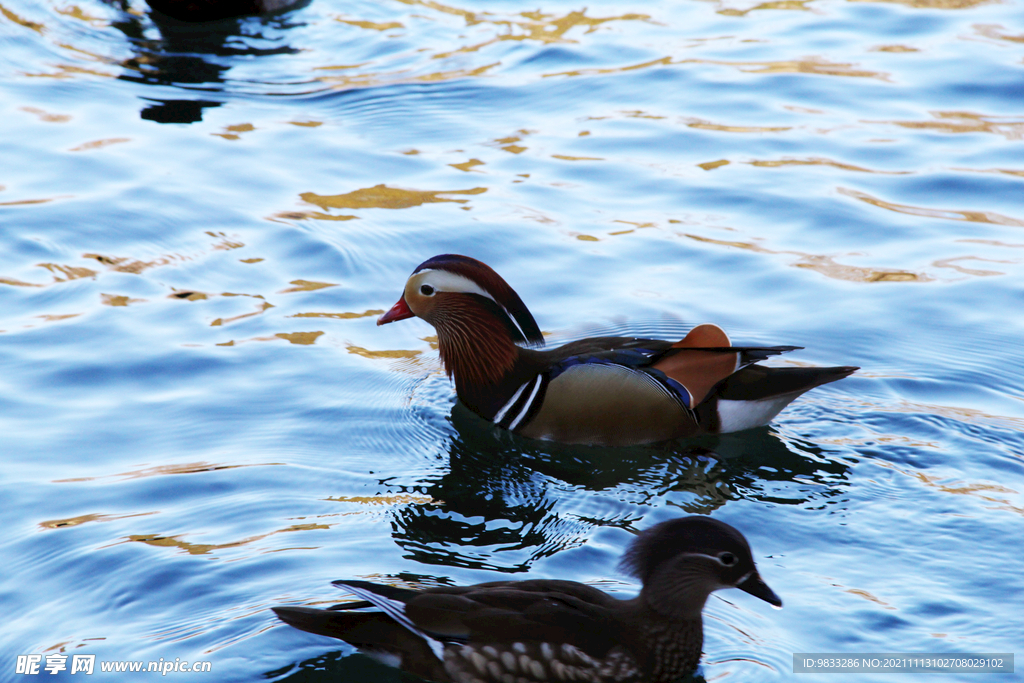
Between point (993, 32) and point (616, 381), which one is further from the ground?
point (993, 32)

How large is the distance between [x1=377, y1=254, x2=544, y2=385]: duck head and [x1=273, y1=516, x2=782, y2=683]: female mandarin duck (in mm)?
1820

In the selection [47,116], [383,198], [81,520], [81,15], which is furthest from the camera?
[81,15]

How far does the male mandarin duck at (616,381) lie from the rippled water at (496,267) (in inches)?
5.1

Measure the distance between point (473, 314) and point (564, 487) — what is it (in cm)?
106

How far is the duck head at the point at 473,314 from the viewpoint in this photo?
5441 millimetres

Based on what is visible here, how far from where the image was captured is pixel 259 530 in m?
4.51

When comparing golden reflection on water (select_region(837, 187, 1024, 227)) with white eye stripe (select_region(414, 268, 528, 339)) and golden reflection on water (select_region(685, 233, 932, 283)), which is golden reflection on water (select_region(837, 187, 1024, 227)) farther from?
white eye stripe (select_region(414, 268, 528, 339))

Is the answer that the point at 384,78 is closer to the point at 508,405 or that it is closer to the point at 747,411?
the point at 508,405

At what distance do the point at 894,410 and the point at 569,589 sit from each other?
2.35 m

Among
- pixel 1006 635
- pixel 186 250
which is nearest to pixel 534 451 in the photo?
pixel 1006 635

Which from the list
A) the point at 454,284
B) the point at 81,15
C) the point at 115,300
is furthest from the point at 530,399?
the point at 81,15

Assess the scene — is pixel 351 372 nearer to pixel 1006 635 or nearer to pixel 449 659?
pixel 449 659

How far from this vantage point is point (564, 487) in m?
4.92

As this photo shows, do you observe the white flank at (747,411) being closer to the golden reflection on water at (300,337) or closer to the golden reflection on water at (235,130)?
the golden reflection on water at (300,337)
